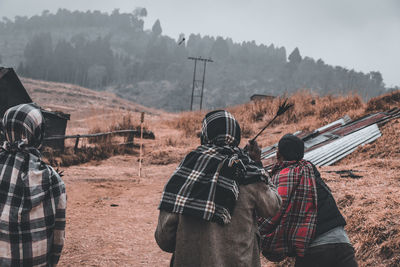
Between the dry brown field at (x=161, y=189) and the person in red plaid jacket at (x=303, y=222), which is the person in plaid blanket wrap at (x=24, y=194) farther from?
the dry brown field at (x=161, y=189)

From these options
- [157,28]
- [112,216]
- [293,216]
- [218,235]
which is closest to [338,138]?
[112,216]

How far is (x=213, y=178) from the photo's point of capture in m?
1.64

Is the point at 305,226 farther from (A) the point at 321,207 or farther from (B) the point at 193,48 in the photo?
(B) the point at 193,48

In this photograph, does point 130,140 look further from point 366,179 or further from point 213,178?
point 213,178

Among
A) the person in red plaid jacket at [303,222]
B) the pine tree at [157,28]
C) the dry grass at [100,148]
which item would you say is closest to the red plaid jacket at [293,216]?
the person in red plaid jacket at [303,222]

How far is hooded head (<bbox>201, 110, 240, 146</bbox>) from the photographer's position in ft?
5.78

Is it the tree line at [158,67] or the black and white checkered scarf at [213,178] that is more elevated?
the tree line at [158,67]

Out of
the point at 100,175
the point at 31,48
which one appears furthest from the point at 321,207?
the point at 31,48

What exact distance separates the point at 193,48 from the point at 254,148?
157 meters

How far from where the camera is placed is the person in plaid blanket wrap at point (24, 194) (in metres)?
1.98

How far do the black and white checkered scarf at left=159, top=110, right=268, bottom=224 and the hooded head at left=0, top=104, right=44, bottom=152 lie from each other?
100 cm

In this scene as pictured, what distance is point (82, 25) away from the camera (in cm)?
16475

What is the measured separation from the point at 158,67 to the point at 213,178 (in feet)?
392

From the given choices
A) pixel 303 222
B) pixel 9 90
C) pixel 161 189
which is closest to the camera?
pixel 303 222
